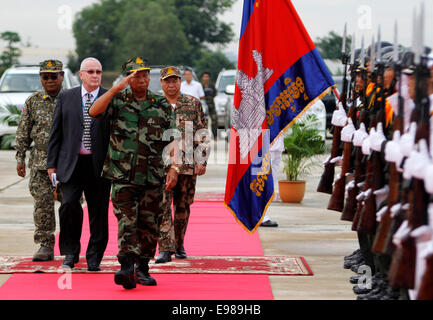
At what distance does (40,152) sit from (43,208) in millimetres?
559

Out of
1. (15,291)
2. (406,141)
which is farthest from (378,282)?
(15,291)

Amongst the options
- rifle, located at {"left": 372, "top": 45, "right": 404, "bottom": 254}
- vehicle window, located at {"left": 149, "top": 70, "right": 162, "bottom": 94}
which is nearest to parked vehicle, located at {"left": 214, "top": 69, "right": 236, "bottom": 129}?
vehicle window, located at {"left": 149, "top": 70, "right": 162, "bottom": 94}

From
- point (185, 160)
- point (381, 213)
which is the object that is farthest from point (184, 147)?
point (381, 213)

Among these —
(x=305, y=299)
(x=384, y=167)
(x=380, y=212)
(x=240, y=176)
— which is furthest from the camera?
(x=240, y=176)

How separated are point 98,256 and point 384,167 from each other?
2.98 metres

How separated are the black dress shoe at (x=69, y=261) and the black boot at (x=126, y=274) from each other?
1091 mm

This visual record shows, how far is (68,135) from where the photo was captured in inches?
297

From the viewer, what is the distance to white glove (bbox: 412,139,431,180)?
4453mm

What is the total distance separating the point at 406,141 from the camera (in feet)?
15.7

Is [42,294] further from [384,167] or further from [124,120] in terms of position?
[384,167]

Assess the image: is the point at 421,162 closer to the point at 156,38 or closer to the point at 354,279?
the point at 354,279

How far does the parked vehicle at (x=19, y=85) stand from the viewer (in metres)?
20.3

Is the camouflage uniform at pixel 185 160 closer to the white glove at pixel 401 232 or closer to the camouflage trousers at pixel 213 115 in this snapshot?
the white glove at pixel 401 232

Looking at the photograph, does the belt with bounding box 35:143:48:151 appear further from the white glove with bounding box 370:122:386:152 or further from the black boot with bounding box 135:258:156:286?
the white glove with bounding box 370:122:386:152
